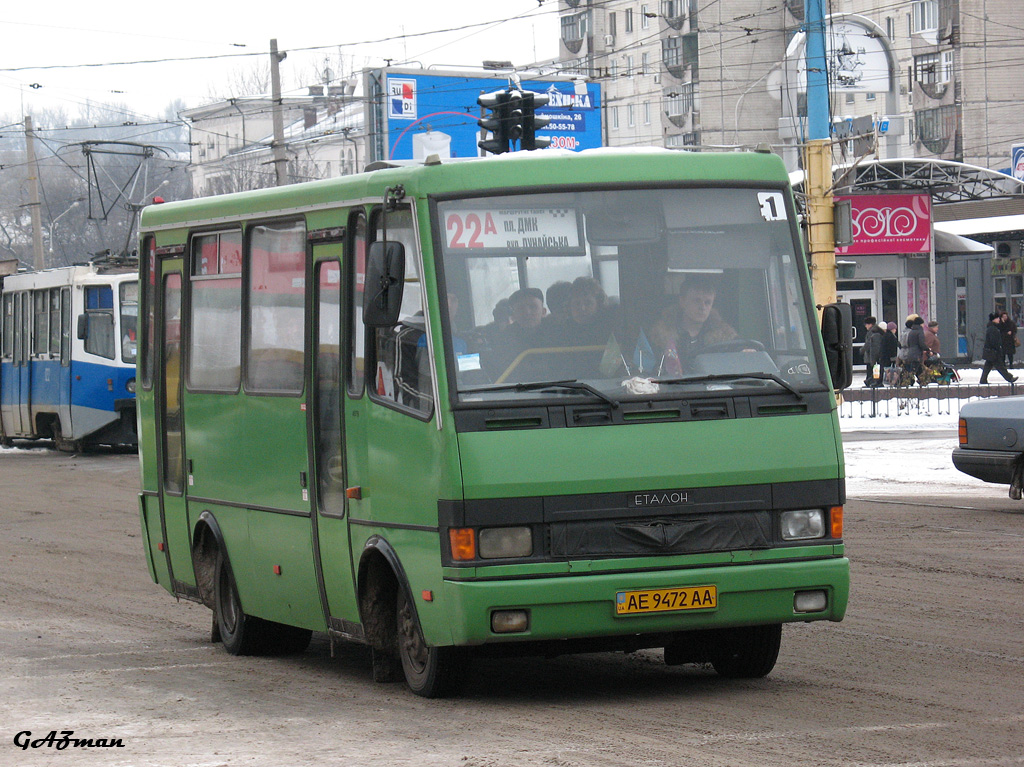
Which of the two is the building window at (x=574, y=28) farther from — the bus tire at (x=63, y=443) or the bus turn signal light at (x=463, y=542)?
the bus turn signal light at (x=463, y=542)

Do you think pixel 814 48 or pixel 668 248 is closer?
pixel 668 248

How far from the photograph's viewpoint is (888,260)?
46.5 m

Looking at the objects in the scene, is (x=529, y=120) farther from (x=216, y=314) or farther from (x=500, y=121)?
(x=216, y=314)

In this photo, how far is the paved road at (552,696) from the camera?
6.48m

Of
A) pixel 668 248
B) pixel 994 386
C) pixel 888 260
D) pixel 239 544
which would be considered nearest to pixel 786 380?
pixel 668 248

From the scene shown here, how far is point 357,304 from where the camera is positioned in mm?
8289

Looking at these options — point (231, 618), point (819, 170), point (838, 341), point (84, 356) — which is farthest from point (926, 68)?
point (838, 341)

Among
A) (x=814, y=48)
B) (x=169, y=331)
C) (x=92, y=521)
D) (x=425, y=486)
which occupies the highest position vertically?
(x=814, y=48)

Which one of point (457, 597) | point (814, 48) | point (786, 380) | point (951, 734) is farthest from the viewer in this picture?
point (814, 48)

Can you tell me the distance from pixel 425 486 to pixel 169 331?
3.87 m

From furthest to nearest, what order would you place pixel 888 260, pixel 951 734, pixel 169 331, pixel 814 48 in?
pixel 888 260 → pixel 814 48 → pixel 169 331 → pixel 951 734

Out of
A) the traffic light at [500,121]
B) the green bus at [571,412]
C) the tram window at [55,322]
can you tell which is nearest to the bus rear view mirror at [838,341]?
the green bus at [571,412]

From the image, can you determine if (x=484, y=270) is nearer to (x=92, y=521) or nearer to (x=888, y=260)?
→ (x=92, y=521)

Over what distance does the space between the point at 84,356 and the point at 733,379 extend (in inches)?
895
